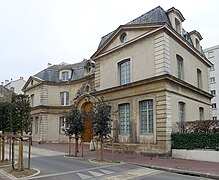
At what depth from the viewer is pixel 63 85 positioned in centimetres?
2903

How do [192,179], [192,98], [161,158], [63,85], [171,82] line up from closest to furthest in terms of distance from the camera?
[192,179] → [161,158] → [171,82] → [192,98] → [63,85]

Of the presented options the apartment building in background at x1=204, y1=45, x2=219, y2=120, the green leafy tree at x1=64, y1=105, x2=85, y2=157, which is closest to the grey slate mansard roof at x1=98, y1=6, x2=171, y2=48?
the green leafy tree at x1=64, y1=105, x2=85, y2=157

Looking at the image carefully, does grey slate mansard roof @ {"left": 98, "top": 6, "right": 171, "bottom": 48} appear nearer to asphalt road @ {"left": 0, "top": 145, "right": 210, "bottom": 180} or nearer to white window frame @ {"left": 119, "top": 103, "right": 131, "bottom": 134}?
white window frame @ {"left": 119, "top": 103, "right": 131, "bottom": 134}

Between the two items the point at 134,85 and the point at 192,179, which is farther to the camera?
the point at 134,85

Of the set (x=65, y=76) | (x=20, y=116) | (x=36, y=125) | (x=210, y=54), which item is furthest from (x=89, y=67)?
(x=210, y=54)

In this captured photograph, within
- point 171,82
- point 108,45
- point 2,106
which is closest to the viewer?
point 2,106

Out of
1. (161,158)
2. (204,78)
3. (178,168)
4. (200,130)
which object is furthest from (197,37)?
(178,168)

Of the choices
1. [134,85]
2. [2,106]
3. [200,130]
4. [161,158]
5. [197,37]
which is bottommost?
[161,158]

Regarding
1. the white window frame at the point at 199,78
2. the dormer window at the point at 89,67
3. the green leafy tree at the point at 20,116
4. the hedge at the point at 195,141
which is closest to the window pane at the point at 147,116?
the hedge at the point at 195,141

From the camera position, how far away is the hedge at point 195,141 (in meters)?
12.6

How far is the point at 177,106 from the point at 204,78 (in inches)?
270

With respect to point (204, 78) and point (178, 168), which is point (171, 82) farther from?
point (204, 78)

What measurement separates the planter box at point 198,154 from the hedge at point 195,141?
23 centimetres

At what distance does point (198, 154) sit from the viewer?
12914 mm
